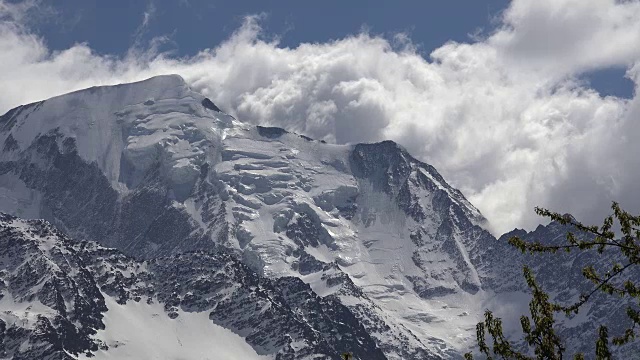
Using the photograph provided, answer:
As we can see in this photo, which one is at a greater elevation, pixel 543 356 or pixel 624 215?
pixel 624 215

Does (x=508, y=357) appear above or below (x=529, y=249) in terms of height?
below

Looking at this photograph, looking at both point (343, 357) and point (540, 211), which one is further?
point (343, 357)

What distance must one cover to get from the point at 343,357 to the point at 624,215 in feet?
30.9

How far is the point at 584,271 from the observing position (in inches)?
1239

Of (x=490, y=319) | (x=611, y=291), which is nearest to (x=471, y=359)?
(x=490, y=319)

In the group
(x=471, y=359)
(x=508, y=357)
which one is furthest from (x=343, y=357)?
(x=508, y=357)

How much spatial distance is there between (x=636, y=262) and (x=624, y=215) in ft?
4.10

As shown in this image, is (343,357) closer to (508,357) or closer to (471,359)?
(471,359)

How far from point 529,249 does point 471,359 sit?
418 cm

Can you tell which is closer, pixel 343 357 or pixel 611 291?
pixel 611 291

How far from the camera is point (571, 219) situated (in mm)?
31125

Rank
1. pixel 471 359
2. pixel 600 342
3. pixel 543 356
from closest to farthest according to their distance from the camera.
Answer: pixel 600 342 < pixel 543 356 < pixel 471 359

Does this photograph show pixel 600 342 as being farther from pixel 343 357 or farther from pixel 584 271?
pixel 343 357

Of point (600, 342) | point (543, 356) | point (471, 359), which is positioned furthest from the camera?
point (471, 359)
